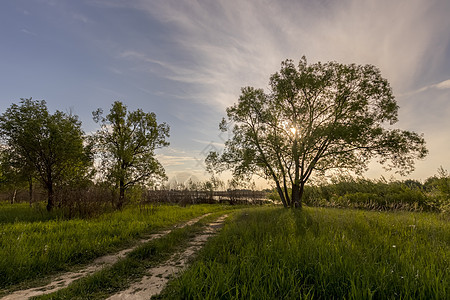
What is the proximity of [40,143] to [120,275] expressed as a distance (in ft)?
48.7

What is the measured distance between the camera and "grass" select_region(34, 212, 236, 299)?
379 centimetres

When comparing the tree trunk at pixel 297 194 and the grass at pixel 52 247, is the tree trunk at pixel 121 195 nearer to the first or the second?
the grass at pixel 52 247

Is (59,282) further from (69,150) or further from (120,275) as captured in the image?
(69,150)

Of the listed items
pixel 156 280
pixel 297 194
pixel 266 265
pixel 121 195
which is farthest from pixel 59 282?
pixel 297 194

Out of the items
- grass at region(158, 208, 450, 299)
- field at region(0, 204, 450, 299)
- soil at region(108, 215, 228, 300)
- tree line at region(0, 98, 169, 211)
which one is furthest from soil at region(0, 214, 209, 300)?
tree line at region(0, 98, 169, 211)

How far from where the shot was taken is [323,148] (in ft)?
50.4

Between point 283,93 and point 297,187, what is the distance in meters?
8.82

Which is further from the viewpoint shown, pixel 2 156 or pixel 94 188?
pixel 94 188

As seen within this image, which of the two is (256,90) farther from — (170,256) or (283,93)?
(170,256)

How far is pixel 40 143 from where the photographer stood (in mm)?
13539

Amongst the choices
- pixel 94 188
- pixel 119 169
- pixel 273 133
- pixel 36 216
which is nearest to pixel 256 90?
pixel 273 133

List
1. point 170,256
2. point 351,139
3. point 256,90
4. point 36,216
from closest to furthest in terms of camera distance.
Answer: point 170,256 → point 36,216 → point 351,139 → point 256,90

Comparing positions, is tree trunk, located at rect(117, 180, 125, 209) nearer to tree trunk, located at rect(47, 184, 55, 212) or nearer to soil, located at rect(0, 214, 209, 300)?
tree trunk, located at rect(47, 184, 55, 212)

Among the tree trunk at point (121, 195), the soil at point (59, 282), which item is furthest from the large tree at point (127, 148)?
the soil at point (59, 282)
